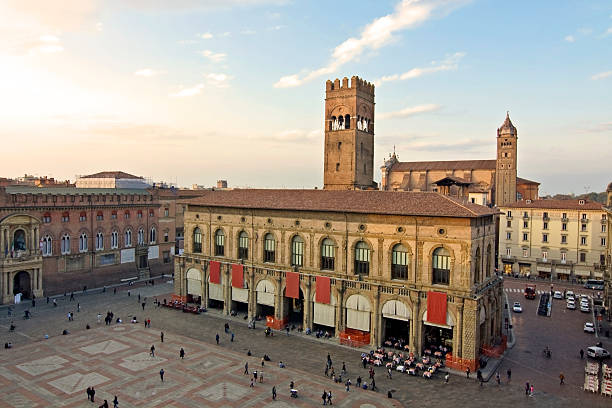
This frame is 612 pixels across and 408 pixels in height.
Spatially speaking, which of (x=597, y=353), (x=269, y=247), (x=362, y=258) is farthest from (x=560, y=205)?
(x=269, y=247)

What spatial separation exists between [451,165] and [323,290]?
7885cm

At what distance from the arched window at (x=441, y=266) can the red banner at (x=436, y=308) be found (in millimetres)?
1509

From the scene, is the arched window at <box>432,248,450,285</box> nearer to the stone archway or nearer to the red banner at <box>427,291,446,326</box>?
the red banner at <box>427,291,446,326</box>

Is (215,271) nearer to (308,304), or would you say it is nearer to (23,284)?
(308,304)

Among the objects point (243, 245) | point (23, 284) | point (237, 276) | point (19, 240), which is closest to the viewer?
point (237, 276)

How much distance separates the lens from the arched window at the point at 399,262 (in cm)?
4403

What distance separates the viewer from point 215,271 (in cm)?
5706

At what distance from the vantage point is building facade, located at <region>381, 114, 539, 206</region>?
107938 millimetres

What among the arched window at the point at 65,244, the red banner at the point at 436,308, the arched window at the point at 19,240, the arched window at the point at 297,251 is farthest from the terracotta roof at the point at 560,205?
the arched window at the point at 19,240

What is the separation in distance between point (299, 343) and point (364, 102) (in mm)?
40800

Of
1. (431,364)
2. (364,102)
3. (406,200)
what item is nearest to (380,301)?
(431,364)

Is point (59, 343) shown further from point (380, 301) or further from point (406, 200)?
point (406, 200)

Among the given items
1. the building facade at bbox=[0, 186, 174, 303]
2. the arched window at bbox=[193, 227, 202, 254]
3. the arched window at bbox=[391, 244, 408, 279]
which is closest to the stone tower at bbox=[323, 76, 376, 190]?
the arched window at bbox=[193, 227, 202, 254]

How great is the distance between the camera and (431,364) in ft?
134
